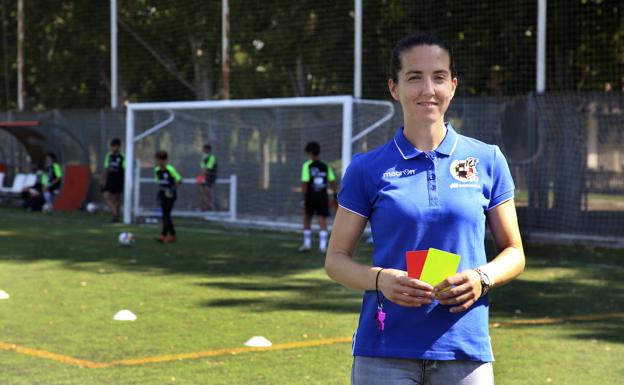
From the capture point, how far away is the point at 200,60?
114 feet

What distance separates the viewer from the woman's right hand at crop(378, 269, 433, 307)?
3.23 m

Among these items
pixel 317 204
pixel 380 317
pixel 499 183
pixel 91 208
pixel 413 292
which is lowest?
pixel 91 208

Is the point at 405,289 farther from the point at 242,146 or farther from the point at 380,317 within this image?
the point at 242,146

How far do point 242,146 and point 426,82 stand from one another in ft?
78.2

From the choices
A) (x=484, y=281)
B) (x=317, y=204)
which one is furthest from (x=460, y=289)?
(x=317, y=204)

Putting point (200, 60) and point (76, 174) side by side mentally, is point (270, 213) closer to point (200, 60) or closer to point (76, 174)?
point (76, 174)

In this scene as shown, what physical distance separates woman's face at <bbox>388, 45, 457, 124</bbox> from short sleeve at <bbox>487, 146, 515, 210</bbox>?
241 millimetres

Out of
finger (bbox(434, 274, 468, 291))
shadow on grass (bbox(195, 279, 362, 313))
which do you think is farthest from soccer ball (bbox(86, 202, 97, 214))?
finger (bbox(434, 274, 468, 291))

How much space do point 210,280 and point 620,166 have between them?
9067 millimetres

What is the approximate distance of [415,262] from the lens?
3.26 metres

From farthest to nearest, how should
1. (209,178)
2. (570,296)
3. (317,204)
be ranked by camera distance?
(209,178) < (317,204) < (570,296)

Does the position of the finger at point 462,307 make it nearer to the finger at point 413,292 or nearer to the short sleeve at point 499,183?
the finger at point 413,292

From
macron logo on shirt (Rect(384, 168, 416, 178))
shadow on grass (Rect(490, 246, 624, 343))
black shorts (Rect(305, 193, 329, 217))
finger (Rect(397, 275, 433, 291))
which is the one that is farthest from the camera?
black shorts (Rect(305, 193, 329, 217))

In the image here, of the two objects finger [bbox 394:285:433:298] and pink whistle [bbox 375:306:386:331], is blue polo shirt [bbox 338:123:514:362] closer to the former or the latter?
pink whistle [bbox 375:306:386:331]
